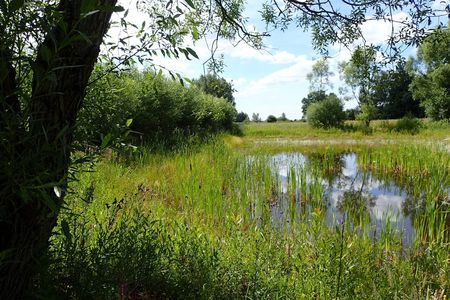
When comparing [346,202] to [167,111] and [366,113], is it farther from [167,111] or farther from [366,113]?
[366,113]

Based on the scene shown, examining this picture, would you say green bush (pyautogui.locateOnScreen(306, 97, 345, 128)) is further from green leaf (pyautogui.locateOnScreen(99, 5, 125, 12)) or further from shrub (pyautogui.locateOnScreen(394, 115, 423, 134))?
green leaf (pyautogui.locateOnScreen(99, 5, 125, 12))

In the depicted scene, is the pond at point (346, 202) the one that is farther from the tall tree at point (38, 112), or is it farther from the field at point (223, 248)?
the tall tree at point (38, 112)

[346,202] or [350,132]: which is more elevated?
[350,132]

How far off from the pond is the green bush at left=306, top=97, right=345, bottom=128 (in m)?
22.2

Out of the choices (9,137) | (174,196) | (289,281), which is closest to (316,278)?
(289,281)

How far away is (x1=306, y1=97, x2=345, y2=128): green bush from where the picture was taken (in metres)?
33.0

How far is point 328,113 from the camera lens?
33062 millimetres

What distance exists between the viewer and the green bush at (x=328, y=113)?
33000mm

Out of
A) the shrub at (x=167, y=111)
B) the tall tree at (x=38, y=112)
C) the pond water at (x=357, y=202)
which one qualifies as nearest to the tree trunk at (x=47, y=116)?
the tall tree at (x=38, y=112)

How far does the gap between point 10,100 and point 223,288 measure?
184 cm

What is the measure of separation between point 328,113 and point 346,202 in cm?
2661

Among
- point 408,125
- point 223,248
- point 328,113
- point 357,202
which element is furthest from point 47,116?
point 328,113

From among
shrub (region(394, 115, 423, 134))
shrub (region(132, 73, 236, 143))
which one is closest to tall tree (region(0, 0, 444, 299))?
shrub (region(132, 73, 236, 143))

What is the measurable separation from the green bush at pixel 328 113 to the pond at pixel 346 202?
2217 cm
